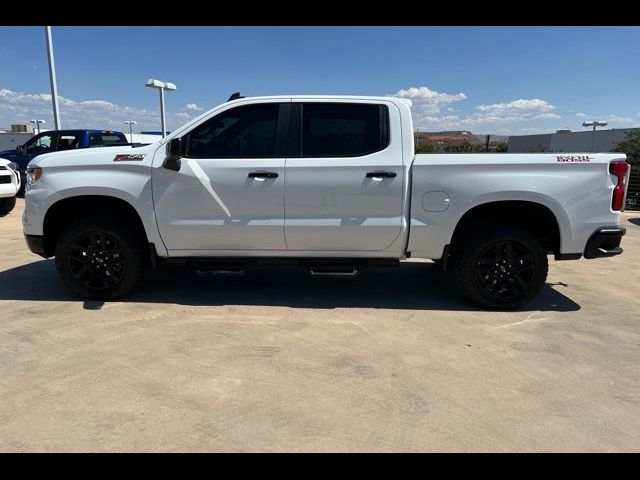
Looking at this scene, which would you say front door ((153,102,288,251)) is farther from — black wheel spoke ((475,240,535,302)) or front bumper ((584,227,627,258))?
front bumper ((584,227,627,258))

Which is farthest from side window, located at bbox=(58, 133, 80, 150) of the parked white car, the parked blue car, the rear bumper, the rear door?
the rear door

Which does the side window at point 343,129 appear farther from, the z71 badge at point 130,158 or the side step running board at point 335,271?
the z71 badge at point 130,158

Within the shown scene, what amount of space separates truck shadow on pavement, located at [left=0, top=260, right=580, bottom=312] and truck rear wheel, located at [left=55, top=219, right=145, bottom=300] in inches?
Answer: 6.5

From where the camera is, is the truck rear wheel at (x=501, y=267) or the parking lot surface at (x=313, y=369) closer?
the parking lot surface at (x=313, y=369)

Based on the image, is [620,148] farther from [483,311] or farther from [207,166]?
[207,166]

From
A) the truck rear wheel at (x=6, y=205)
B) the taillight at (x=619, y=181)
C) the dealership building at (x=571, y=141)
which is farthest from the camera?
the dealership building at (x=571, y=141)

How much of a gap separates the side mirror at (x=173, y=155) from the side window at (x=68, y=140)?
365 inches

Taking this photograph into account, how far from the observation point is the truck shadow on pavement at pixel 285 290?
4.60 metres

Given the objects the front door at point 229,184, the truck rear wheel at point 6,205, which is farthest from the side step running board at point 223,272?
the truck rear wheel at point 6,205

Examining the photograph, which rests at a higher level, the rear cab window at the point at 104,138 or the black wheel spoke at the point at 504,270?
the rear cab window at the point at 104,138

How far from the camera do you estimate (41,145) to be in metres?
12.6

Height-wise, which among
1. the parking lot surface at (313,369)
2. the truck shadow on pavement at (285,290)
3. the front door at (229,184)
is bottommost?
the parking lot surface at (313,369)

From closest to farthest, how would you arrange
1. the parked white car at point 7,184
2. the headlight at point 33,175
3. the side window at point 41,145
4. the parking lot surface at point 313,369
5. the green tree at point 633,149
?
the parking lot surface at point 313,369
the headlight at point 33,175
the parked white car at point 7,184
the side window at point 41,145
the green tree at point 633,149

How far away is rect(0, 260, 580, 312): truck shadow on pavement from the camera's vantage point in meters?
4.60
